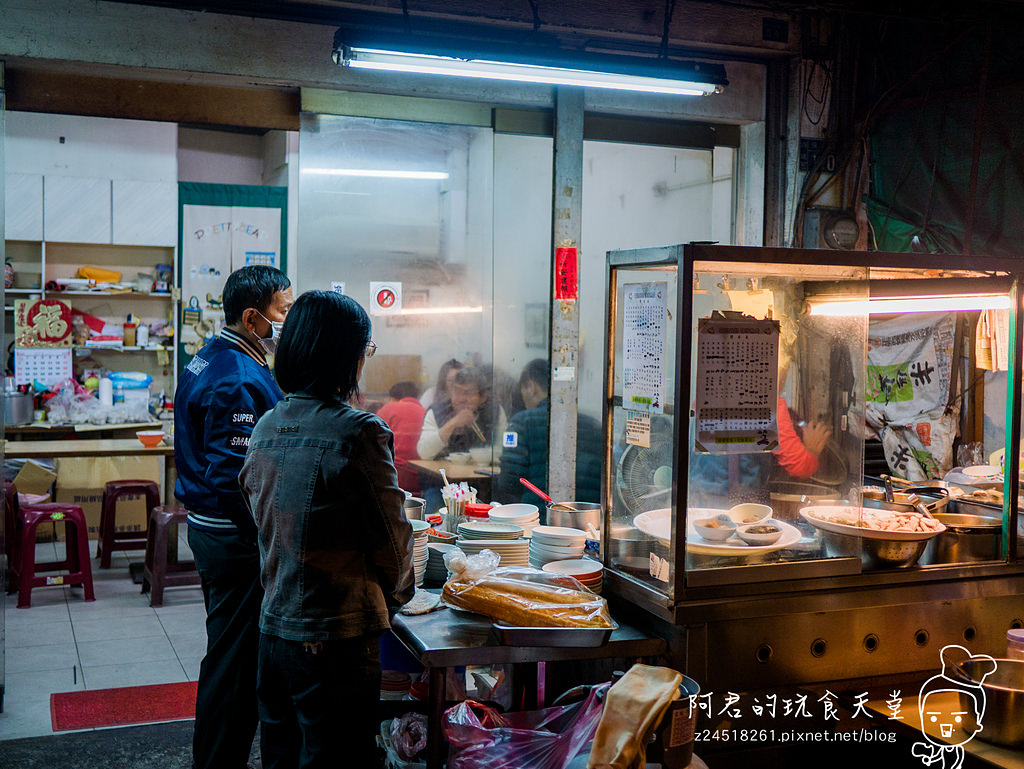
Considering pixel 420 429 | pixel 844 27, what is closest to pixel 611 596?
pixel 420 429

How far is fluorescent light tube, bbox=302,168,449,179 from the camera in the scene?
17.2 feet

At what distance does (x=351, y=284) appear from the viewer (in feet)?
17.5

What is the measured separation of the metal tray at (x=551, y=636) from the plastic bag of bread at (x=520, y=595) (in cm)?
3

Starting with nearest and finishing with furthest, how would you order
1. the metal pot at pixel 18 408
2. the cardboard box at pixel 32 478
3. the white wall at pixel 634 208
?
the white wall at pixel 634 208 → the cardboard box at pixel 32 478 → the metal pot at pixel 18 408

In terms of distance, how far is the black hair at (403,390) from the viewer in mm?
5457

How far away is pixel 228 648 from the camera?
3197 mm

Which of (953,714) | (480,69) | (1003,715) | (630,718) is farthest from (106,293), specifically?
(1003,715)

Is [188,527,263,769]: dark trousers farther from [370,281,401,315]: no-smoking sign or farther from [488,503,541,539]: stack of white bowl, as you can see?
[370,281,401,315]: no-smoking sign

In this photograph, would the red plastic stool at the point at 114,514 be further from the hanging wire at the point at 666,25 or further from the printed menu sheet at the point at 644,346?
the printed menu sheet at the point at 644,346

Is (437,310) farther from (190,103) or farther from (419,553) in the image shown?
(419,553)

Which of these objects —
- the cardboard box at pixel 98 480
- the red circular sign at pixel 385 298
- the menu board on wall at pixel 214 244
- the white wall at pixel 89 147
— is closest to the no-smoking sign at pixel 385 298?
the red circular sign at pixel 385 298

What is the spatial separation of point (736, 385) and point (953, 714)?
1184 millimetres

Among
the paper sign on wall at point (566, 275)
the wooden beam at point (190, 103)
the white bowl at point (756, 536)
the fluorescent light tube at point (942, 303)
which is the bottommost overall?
the white bowl at point (756, 536)

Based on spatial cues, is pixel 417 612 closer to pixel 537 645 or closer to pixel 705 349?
pixel 537 645
